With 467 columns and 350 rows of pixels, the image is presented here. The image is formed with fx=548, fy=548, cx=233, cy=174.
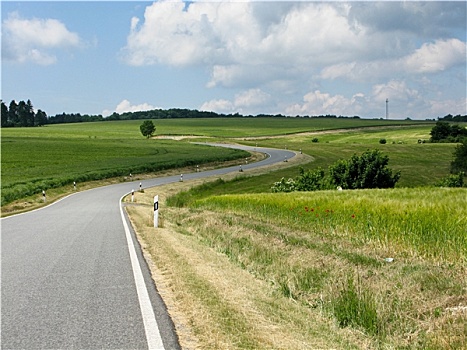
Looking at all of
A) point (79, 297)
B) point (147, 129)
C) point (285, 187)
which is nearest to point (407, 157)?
point (285, 187)

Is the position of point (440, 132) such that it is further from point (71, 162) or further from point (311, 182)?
point (311, 182)

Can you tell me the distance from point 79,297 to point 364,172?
30.7 meters

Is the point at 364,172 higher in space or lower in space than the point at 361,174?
higher

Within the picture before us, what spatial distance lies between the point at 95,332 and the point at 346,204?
12.3 m

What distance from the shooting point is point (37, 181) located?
44.1m

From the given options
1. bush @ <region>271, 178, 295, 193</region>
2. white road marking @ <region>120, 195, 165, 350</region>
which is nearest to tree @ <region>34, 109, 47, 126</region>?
bush @ <region>271, 178, 295, 193</region>

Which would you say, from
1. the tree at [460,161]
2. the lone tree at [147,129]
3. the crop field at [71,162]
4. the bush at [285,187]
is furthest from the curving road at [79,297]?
the lone tree at [147,129]

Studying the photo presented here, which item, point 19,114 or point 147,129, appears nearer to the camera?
point 147,129

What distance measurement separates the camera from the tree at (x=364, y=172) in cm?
3678

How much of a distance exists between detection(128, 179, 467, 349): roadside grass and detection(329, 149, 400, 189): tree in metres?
17.5

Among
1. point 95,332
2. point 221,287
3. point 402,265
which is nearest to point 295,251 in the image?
point 402,265

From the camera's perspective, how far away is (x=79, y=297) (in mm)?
7977

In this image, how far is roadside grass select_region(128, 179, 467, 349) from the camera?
6.65m

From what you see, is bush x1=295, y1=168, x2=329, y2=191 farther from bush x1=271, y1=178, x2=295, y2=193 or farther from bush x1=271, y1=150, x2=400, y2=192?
bush x1=271, y1=178, x2=295, y2=193
